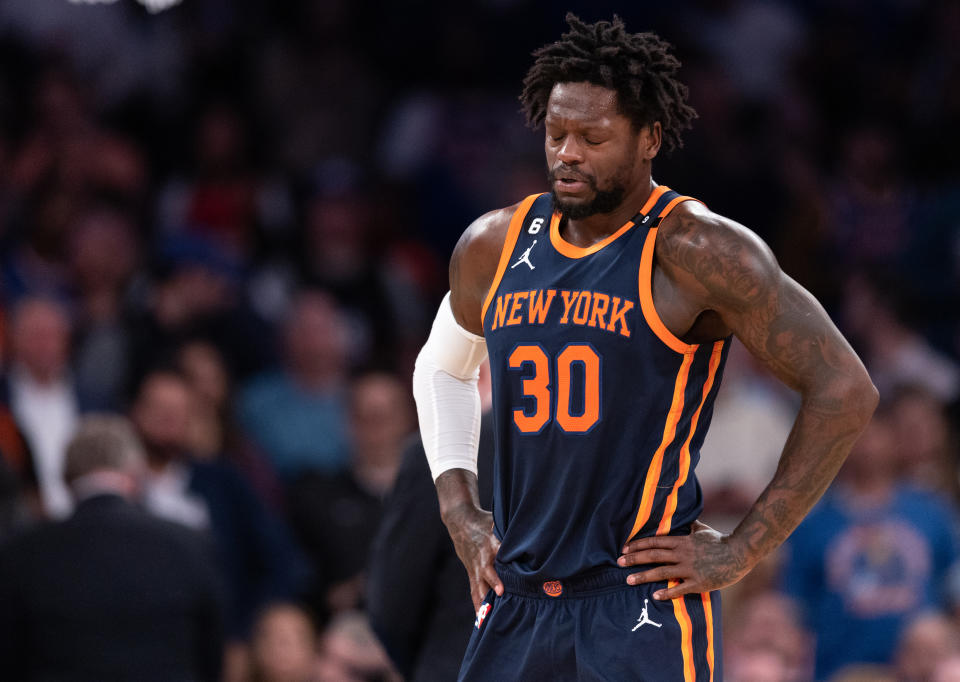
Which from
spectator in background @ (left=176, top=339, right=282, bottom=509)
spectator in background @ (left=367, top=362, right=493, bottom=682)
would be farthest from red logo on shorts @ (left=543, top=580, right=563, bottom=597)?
spectator in background @ (left=176, top=339, right=282, bottom=509)

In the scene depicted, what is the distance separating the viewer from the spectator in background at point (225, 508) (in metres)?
7.11

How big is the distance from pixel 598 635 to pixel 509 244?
994 millimetres

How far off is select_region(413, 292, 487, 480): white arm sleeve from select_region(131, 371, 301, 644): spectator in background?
335 cm

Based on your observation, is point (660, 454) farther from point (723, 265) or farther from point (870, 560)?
point (870, 560)

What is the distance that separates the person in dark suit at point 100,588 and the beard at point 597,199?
117 inches

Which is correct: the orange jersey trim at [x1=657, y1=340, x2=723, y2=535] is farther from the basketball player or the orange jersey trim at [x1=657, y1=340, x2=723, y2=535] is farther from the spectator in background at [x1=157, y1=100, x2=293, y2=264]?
the spectator in background at [x1=157, y1=100, x2=293, y2=264]

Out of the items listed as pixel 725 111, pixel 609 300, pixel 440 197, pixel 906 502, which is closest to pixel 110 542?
pixel 609 300

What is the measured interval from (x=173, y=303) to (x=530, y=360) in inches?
199

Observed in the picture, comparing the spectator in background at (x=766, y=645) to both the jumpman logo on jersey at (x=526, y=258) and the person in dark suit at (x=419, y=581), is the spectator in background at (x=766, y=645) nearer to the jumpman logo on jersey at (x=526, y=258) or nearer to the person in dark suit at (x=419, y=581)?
the person in dark suit at (x=419, y=581)

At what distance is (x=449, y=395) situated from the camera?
157 inches

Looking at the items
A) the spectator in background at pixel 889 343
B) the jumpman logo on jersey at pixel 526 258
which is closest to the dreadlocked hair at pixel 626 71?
the jumpman logo on jersey at pixel 526 258

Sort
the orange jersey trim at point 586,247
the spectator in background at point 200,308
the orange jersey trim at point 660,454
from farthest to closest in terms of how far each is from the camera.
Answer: the spectator in background at point 200,308 → the orange jersey trim at point 586,247 → the orange jersey trim at point 660,454

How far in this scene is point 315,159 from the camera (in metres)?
9.83

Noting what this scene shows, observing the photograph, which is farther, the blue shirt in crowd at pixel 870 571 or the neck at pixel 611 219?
the blue shirt in crowd at pixel 870 571
